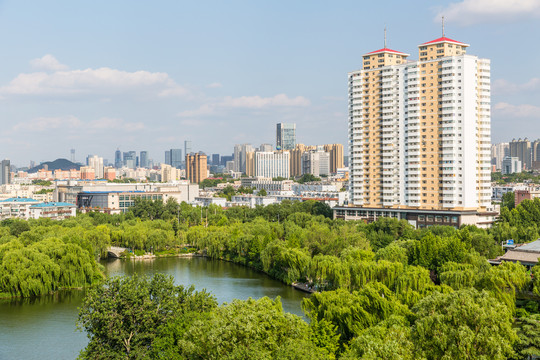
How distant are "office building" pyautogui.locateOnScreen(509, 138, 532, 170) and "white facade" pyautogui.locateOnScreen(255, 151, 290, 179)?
126 feet

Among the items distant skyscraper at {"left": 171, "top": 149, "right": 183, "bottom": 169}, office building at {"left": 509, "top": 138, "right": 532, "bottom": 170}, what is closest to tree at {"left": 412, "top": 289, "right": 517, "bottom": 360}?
office building at {"left": 509, "top": 138, "right": 532, "bottom": 170}

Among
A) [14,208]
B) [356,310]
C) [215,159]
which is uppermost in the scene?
[215,159]

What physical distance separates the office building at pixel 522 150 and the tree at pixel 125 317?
93.6 m

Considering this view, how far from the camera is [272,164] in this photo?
91.3 metres

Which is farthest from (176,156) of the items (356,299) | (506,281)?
(356,299)

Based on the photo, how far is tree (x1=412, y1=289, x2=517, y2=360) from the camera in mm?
9055

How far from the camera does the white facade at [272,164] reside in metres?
91.1

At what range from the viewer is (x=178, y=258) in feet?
89.0

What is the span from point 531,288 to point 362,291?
4.85 metres

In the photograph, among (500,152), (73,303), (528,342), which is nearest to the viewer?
(528,342)

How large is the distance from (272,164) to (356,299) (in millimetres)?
79492

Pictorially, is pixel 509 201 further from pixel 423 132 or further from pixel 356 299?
pixel 356 299

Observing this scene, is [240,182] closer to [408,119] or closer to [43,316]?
[408,119]

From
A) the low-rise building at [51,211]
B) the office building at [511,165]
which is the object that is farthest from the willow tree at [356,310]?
the office building at [511,165]
